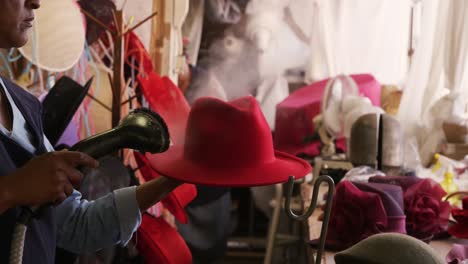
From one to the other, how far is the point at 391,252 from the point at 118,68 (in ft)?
2.63

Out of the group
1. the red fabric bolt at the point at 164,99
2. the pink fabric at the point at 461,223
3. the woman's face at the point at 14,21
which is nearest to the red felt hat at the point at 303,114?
the red fabric bolt at the point at 164,99

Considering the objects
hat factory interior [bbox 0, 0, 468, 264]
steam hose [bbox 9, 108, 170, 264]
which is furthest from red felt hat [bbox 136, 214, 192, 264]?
steam hose [bbox 9, 108, 170, 264]

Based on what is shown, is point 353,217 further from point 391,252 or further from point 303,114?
point 303,114

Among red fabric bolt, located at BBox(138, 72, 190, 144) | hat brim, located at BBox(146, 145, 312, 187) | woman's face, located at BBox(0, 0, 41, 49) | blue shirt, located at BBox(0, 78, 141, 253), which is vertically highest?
woman's face, located at BBox(0, 0, 41, 49)

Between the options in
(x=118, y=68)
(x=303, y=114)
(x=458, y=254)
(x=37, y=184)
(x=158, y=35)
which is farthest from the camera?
(x=303, y=114)

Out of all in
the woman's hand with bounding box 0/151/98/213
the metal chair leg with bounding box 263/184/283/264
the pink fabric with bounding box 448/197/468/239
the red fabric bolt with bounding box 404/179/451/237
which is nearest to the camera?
the woman's hand with bounding box 0/151/98/213

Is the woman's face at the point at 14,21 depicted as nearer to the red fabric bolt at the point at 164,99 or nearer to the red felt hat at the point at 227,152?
the red felt hat at the point at 227,152

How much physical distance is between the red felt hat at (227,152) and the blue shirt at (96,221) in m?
0.08

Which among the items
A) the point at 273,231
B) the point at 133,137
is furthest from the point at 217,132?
the point at 273,231

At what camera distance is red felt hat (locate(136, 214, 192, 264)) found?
44.1 inches

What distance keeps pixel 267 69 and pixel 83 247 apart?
6.35ft

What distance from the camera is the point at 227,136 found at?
3.07 ft

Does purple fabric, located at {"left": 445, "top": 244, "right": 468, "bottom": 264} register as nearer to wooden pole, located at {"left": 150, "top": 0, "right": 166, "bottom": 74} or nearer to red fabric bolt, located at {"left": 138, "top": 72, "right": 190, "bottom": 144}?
red fabric bolt, located at {"left": 138, "top": 72, "right": 190, "bottom": 144}

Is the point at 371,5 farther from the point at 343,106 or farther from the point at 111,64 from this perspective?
the point at 111,64
